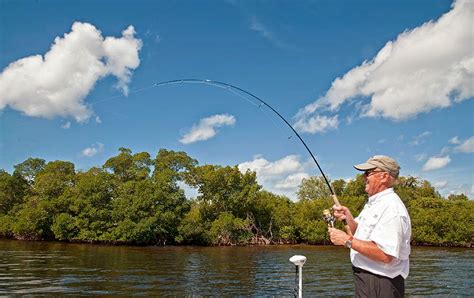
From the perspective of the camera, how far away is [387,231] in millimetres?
3537

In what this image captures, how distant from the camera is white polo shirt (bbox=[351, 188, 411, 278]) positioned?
11.6 feet

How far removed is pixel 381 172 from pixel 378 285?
0.99 m

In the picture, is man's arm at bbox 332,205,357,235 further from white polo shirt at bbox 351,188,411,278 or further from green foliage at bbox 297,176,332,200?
green foliage at bbox 297,176,332,200

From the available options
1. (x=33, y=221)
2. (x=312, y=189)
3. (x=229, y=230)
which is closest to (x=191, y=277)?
(x=229, y=230)

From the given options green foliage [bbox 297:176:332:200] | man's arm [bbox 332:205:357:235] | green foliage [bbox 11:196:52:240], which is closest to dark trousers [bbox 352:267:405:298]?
man's arm [bbox 332:205:357:235]

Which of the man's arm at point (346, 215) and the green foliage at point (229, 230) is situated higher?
the man's arm at point (346, 215)

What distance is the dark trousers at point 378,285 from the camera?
3662mm

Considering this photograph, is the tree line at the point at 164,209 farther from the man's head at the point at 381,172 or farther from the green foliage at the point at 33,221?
the man's head at the point at 381,172

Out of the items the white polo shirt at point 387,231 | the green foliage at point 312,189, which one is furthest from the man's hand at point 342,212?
the green foliage at point 312,189

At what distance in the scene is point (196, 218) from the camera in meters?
50.7

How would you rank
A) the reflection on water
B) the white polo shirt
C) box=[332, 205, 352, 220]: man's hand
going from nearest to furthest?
the white polo shirt < box=[332, 205, 352, 220]: man's hand < the reflection on water

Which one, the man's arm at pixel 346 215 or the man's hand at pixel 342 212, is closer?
the man's arm at pixel 346 215

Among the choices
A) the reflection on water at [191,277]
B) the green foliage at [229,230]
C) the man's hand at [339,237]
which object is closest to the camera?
the man's hand at [339,237]

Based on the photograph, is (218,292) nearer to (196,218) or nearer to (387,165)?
(387,165)
